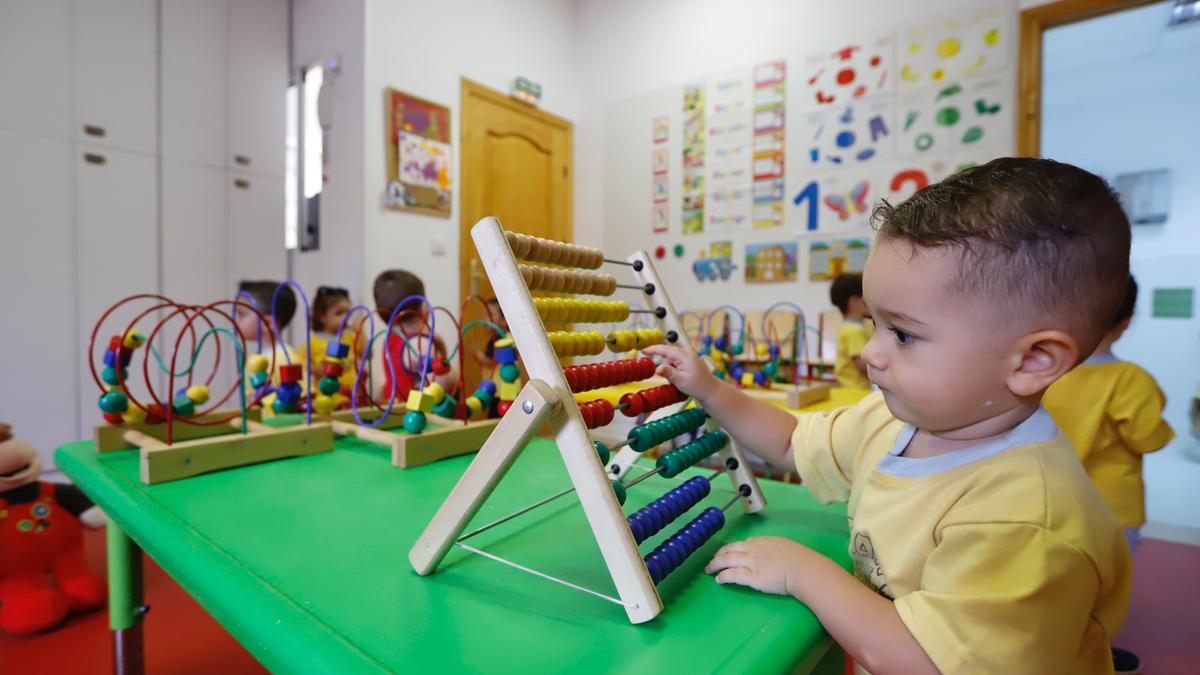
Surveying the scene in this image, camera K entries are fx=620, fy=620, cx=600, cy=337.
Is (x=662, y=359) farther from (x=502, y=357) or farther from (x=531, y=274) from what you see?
(x=502, y=357)

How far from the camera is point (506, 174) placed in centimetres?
440

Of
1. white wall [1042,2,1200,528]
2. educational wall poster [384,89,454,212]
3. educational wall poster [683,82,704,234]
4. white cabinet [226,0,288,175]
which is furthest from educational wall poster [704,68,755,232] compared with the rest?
white cabinet [226,0,288,175]

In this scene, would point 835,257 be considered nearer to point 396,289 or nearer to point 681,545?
point 396,289

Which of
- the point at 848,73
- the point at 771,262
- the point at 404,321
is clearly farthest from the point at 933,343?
the point at 848,73

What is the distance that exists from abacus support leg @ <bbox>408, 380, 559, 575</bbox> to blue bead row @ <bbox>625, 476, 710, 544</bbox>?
0.14 meters

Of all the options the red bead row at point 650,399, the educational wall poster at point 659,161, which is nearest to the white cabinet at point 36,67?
the educational wall poster at point 659,161

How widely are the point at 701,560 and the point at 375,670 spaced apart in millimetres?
357

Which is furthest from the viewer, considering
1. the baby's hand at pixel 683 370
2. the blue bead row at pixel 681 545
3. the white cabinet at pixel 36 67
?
the white cabinet at pixel 36 67

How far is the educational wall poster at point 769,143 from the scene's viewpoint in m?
3.91

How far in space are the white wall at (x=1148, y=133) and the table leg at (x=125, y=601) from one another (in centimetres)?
562

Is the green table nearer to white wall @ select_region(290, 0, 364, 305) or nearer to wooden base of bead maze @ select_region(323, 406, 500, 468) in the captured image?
wooden base of bead maze @ select_region(323, 406, 500, 468)

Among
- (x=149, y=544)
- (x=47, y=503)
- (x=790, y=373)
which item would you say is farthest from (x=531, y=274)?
(x=790, y=373)

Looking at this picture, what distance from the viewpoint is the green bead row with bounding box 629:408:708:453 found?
28.4 inches

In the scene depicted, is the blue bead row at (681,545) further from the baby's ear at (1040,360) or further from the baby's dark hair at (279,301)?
the baby's dark hair at (279,301)
